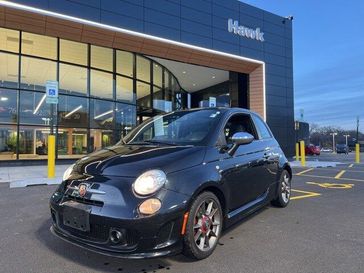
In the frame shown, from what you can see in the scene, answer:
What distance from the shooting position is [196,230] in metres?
3.76

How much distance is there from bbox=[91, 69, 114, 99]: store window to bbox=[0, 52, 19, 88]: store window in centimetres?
370

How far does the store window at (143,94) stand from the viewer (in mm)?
21156

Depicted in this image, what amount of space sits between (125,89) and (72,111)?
359 centimetres

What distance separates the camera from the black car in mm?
3318

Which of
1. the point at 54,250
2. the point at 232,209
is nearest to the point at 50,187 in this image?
the point at 54,250

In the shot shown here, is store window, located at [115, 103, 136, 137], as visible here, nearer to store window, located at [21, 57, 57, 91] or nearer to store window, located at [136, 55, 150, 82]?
store window, located at [136, 55, 150, 82]

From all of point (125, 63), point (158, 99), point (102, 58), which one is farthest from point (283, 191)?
point (158, 99)

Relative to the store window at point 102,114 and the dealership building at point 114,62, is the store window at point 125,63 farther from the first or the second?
the store window at point 102,114

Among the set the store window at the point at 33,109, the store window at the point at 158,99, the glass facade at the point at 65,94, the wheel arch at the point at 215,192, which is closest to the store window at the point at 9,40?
the glass facade at the point at 65,94

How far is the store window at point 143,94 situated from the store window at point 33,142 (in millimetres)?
5964

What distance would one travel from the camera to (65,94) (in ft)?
58.0

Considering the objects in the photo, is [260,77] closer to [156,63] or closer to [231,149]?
[156,63]

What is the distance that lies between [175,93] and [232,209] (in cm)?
2302

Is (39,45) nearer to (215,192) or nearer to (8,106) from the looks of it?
(8,106)
